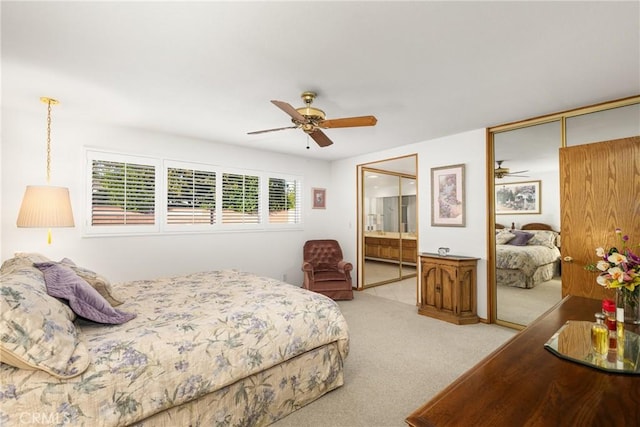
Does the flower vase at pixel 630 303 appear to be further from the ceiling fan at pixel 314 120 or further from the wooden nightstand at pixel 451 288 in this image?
the wooden nightstand at pixel 451 288

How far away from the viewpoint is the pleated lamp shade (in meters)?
2.68

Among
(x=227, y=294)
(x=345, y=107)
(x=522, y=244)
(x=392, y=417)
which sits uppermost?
(x=345, y=107)

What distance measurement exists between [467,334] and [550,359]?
258 centimetres

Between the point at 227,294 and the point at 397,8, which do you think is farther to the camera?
the point at 227,294

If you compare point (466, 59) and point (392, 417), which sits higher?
point (466, 59)

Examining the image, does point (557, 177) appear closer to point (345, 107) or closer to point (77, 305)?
point (345, 107)

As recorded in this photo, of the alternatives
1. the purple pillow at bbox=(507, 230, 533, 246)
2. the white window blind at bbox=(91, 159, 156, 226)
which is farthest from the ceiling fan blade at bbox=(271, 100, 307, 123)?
the purple pillow at bbox=(507, 230, 533, 246)

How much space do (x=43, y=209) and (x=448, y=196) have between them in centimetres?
467

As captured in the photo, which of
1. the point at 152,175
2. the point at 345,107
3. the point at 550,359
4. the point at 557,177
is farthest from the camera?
the point at 152,175

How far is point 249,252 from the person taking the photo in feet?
15.7

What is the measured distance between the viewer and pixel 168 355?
1.58m

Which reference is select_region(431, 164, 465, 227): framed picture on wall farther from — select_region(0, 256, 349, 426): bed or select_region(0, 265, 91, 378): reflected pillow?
select_region(0, 265, 91, 378): reflected pillow

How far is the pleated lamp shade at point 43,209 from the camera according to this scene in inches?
105

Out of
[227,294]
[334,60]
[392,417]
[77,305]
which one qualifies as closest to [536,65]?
[334,60]
